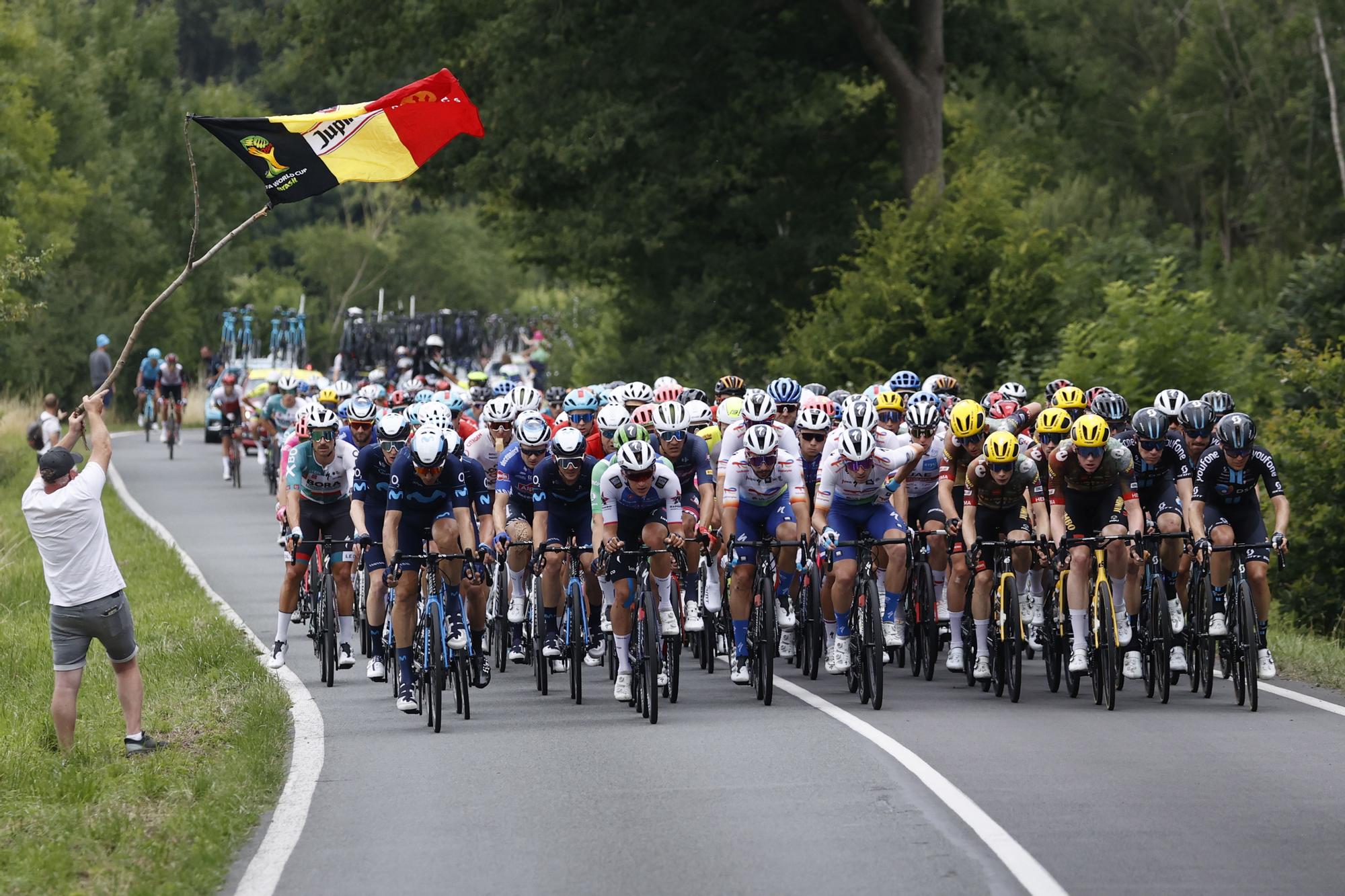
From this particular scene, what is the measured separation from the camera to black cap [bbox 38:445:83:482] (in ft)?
37.1

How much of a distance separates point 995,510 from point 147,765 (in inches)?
235

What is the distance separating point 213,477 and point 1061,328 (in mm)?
15511

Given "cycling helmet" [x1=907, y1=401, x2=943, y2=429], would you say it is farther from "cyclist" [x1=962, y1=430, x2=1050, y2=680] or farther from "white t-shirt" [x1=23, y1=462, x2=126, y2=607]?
"white t-shirt" [x1=23, y1=462, x2=126, y2=607]

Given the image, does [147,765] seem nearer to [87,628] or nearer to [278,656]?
[87,628]

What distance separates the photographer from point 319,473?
1515 cm

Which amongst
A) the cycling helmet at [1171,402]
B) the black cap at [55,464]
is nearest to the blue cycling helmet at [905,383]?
the cycling helmet at [1171,402]

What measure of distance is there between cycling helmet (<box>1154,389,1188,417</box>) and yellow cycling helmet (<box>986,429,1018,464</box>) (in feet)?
4.17

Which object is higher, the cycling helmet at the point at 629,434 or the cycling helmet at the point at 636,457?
the cycling helmet at the point at 629,434

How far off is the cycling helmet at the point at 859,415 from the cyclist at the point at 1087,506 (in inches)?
57.1

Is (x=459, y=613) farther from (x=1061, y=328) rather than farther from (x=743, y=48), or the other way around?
(x=743, y=48)

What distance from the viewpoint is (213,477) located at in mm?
36656

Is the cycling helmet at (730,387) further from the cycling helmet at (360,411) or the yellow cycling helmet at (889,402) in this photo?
the cycling helmet at (360,411)

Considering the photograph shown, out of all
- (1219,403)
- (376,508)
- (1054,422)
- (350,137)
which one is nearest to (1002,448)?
(1054,422)

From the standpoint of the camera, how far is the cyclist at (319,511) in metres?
14.8
